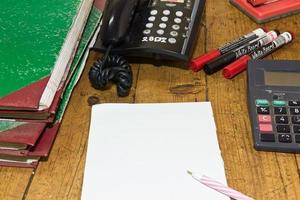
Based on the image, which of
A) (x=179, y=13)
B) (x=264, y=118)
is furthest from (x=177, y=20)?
(x=264, y=118)

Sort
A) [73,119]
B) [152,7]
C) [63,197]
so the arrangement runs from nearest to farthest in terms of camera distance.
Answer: [63,197] < [73,119] < [152,7]

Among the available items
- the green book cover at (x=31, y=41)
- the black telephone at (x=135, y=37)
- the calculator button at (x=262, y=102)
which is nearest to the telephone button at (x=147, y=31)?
the black telephone at (x=135, y=37)

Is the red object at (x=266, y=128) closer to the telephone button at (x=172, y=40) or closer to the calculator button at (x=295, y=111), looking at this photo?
the calculator button at (x=295, y=111)

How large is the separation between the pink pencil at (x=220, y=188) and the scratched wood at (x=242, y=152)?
0.02m

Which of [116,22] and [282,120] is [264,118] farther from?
[116,22]

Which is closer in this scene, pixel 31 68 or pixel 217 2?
pixel 31 68

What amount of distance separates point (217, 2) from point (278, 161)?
1.35ft

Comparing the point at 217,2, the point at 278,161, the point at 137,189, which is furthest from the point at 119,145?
the point at 217,2

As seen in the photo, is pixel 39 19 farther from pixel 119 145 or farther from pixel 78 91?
pixel 119 145

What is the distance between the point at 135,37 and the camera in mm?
704

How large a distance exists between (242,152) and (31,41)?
35cm

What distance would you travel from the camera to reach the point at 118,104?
2.15 ft

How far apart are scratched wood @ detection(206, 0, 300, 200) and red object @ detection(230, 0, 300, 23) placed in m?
0.04

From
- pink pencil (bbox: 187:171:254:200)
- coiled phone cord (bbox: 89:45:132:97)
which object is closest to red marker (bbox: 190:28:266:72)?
coiled phone cord (bbox: 89:45:132:97)
